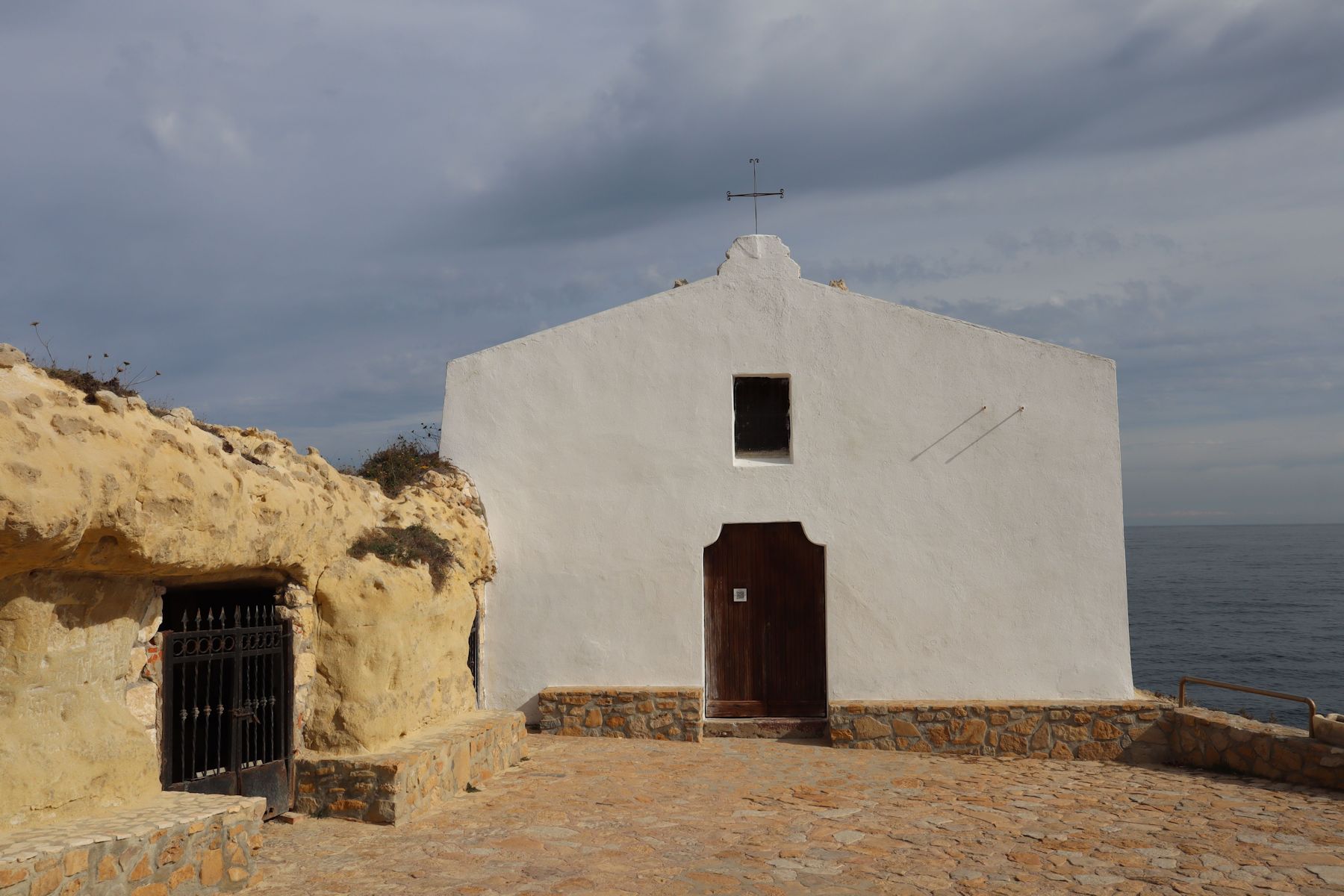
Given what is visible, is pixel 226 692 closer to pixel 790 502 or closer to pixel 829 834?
pixel 829 834

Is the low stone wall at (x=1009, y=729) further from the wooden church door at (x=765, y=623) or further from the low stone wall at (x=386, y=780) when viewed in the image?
the low stone wall at (x=386, y=780)

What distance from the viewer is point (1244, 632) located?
44.5m

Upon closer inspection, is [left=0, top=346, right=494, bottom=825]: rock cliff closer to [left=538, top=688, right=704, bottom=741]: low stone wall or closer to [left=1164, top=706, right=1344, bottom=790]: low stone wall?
[left=538, top=688, right=704, bottom=741]: low stone wall

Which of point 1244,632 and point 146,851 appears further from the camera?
point 1244,632

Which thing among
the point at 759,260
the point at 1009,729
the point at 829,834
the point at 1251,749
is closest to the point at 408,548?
the point at 829,834

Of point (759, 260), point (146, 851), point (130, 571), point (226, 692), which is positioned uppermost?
point (759, 260)

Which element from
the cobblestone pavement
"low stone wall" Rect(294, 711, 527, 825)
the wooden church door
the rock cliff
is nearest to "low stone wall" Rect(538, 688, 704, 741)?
the wooden church door

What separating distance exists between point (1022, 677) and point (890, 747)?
1.74m

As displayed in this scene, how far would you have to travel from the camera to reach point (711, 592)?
12.0m

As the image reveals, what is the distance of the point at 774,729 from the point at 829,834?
3.87m

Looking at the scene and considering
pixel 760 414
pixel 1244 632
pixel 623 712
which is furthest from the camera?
pixel 1244 632

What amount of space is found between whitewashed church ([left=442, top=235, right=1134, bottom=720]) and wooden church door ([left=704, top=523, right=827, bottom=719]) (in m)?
0.02

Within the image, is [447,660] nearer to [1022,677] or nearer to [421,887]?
[421,887]

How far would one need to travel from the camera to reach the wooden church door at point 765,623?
11.9 m
